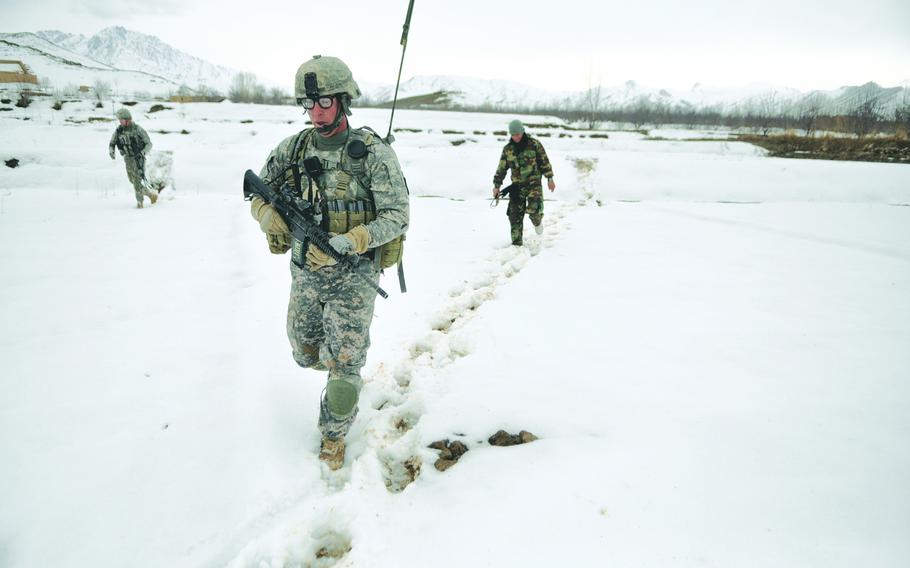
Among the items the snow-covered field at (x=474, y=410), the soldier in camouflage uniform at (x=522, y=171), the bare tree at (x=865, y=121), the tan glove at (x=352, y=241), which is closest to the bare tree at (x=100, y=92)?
the soldier in camouflage uniform at (x=522, y=171)

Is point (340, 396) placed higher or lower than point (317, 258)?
lower

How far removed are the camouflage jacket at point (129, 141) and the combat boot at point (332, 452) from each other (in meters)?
9.77

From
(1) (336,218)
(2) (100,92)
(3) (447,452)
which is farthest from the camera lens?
(2) (100,92)

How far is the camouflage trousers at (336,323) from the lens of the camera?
2.42m

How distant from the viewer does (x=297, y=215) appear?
2311 millimetres

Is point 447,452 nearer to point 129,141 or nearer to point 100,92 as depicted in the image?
point 129,141

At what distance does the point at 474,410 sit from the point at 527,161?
5126 mm

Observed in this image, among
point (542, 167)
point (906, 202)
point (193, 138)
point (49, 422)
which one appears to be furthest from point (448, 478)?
point (193, 138)

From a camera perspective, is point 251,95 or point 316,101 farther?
point 251,95

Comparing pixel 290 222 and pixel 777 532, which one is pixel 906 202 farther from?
pixel 290 222

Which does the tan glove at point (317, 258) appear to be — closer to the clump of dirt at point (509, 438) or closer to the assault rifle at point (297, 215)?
the assault rifle at point (297, 215)

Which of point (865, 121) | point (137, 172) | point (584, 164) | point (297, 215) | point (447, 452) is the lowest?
point (447, 452)

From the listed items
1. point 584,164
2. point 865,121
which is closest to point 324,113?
point 584,164

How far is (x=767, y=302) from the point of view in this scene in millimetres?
4824
